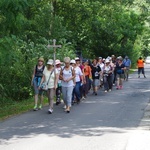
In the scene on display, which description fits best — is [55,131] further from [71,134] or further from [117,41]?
[117,41]

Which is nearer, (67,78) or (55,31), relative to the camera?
(67,78)

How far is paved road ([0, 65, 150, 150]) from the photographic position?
7973 millimetres

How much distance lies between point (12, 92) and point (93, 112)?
6682 mm

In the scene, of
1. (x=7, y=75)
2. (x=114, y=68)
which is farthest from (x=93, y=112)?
(x=114, y=68)

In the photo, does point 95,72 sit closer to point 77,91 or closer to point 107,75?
point 107,75

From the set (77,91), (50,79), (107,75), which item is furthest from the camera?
(107,75)

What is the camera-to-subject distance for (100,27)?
35.5 meters

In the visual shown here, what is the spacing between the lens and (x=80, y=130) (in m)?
9.59

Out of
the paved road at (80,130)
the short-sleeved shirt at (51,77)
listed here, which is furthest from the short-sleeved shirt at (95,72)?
the short-sleeved shirt at (51,77)

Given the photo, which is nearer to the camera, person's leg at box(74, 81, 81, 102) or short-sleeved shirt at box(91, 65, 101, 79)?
person's leg at box(74, 81, 81, 102)

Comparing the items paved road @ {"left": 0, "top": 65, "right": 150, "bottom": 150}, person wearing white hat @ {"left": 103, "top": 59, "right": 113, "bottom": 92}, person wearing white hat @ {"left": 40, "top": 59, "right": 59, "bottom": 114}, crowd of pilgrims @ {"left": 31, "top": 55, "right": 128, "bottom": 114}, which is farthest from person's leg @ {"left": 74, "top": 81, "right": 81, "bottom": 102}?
person wearing white hat @ {"left": 103, "top": 59, "right": 113, "bottom": 92}

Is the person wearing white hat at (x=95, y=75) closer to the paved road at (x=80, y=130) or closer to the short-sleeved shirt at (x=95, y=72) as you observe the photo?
the short-sleeved shirt at (x=95, y=72)

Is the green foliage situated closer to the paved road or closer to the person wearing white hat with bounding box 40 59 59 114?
the person wearing white hat with bounding box 40 59 59 114

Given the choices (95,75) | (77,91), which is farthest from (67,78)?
(95,75)
